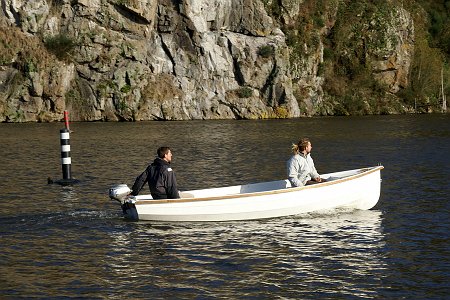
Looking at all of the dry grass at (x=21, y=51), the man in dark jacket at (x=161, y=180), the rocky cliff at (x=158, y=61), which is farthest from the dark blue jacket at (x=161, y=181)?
the dry grass at (x=21, y=51)

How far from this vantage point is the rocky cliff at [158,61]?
309 feet

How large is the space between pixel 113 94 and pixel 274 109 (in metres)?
24.8

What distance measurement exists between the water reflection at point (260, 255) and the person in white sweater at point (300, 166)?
1224 millimetres

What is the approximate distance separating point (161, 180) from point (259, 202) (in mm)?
3051

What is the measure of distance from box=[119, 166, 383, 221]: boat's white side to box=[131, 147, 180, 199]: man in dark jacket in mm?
463

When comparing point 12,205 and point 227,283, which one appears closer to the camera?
point 227,283

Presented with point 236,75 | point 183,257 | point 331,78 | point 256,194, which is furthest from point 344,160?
point 331,78

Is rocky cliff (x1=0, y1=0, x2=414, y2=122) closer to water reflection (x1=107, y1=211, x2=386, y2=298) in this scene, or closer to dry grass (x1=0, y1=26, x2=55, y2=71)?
dry grass (x1=0, y1=26, x2=55, y2=71)

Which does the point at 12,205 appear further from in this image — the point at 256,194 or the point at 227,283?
the point at 227,283

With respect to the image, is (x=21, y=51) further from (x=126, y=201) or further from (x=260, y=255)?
(x=260, y=255)

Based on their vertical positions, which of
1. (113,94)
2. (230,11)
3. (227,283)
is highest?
(230,11)

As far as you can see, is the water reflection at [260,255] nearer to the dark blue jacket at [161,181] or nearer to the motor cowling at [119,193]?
the dark blue jacket at [161,181]

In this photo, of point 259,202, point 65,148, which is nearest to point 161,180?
point 259,202

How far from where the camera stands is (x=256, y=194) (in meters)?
21.0
